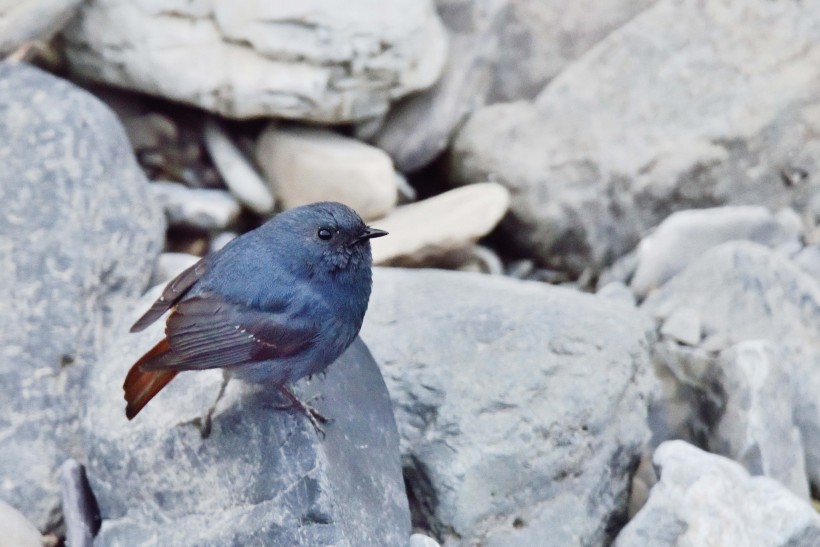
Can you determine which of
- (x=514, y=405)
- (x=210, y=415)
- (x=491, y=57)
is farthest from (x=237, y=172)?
(x=514, y=405)

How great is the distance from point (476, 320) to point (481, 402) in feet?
1.35

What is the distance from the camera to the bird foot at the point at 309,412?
3.49 m

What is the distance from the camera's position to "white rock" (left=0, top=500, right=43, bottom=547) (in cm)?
357

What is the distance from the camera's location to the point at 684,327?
4691 millimetres

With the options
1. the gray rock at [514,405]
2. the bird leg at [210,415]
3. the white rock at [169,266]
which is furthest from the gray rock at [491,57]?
the bird leg at [210,415]

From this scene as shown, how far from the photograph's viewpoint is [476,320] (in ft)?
13.9

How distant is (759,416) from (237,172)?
2768mm

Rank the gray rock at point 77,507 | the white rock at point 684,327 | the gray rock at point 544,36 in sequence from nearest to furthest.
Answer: the gray rock at point 77,507 → the white rock at point 684,327 → the gray rock at point 544,36

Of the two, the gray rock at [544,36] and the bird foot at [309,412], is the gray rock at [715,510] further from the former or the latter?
the gray rock at [544,36]

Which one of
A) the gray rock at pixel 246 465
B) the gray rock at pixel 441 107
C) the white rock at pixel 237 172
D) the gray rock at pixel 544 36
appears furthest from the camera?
the gray rock at pixel 544 36

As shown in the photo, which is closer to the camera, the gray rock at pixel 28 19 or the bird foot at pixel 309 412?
the bird foot at pixel 309 412

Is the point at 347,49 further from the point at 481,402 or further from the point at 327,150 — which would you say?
the point at 481,402

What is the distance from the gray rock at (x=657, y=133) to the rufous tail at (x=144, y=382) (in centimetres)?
272

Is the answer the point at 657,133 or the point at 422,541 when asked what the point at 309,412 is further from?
the point at 657,133
